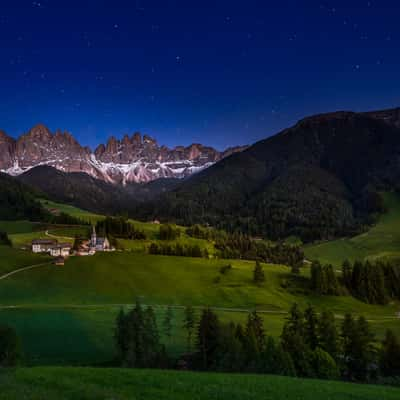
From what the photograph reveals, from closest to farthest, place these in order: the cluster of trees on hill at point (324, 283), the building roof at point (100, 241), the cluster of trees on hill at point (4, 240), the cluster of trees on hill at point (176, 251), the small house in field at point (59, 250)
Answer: the cluster of trees on hill at point (324, 283) < the small house in field at point (59, 250) < the cluster of trees on hill at point (4, 240) < the building roof at point (100, 241) < the cluster of trees on hill at point (176, 251)

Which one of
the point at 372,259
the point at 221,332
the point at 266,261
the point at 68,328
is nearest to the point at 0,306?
the point at 68,328

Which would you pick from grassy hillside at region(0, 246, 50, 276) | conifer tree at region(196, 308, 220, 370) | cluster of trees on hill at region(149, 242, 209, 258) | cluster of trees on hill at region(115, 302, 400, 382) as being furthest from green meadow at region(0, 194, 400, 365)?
cluster of trees on hill at region(149, 242, 209, 258)

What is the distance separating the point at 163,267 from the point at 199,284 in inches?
840

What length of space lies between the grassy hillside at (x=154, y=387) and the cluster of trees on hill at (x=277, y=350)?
54.7 ft

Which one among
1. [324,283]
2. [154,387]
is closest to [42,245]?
[324,283]

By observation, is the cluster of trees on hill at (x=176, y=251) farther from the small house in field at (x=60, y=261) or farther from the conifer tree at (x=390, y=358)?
the conifer tree at (x=390, y=358)

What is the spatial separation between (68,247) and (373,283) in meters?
120

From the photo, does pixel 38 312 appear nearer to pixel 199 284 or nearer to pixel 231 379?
pixel 199 284

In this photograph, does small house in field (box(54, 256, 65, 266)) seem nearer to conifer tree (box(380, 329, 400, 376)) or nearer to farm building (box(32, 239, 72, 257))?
farm building (box(32, 239, 72, 257))

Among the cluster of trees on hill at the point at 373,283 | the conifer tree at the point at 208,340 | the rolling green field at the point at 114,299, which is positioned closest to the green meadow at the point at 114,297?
the rolling green field at the point at 114,299

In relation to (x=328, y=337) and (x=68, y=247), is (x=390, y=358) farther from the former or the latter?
(x=68, y=247)

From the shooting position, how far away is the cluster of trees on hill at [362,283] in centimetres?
11981

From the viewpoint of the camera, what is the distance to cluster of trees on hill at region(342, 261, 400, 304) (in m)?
121

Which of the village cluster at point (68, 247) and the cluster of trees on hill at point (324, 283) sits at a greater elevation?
the village cluster at point (68, 247)
